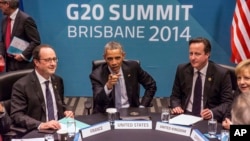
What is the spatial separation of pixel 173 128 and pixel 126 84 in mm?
1332

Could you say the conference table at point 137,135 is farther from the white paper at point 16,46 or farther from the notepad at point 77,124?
the white paper at point 16,46

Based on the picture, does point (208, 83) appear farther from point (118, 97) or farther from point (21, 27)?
point (21, 27)

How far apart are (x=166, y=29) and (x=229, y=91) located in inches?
95.8

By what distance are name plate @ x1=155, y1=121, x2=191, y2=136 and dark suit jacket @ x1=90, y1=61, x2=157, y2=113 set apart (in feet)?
3.23

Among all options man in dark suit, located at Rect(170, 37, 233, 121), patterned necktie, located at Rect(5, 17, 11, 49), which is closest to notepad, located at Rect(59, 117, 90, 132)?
man in dark suit, located at Rect(170, 37, 233, 121)

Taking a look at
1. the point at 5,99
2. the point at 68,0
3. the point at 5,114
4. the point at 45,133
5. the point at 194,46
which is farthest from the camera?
the point at 68,0

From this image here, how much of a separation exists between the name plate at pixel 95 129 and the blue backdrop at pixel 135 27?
3.39 metres

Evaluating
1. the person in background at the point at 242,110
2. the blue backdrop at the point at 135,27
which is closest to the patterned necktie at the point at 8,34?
the blue backdrop at the point at 135,27

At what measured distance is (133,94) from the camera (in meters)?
4.76

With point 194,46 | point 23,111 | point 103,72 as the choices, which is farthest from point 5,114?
point 194,46

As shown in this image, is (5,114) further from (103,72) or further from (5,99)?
(103,72)

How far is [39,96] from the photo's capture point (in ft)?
13.5

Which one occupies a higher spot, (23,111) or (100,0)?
(100,0)

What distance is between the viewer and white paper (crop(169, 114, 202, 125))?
12.5 ft
